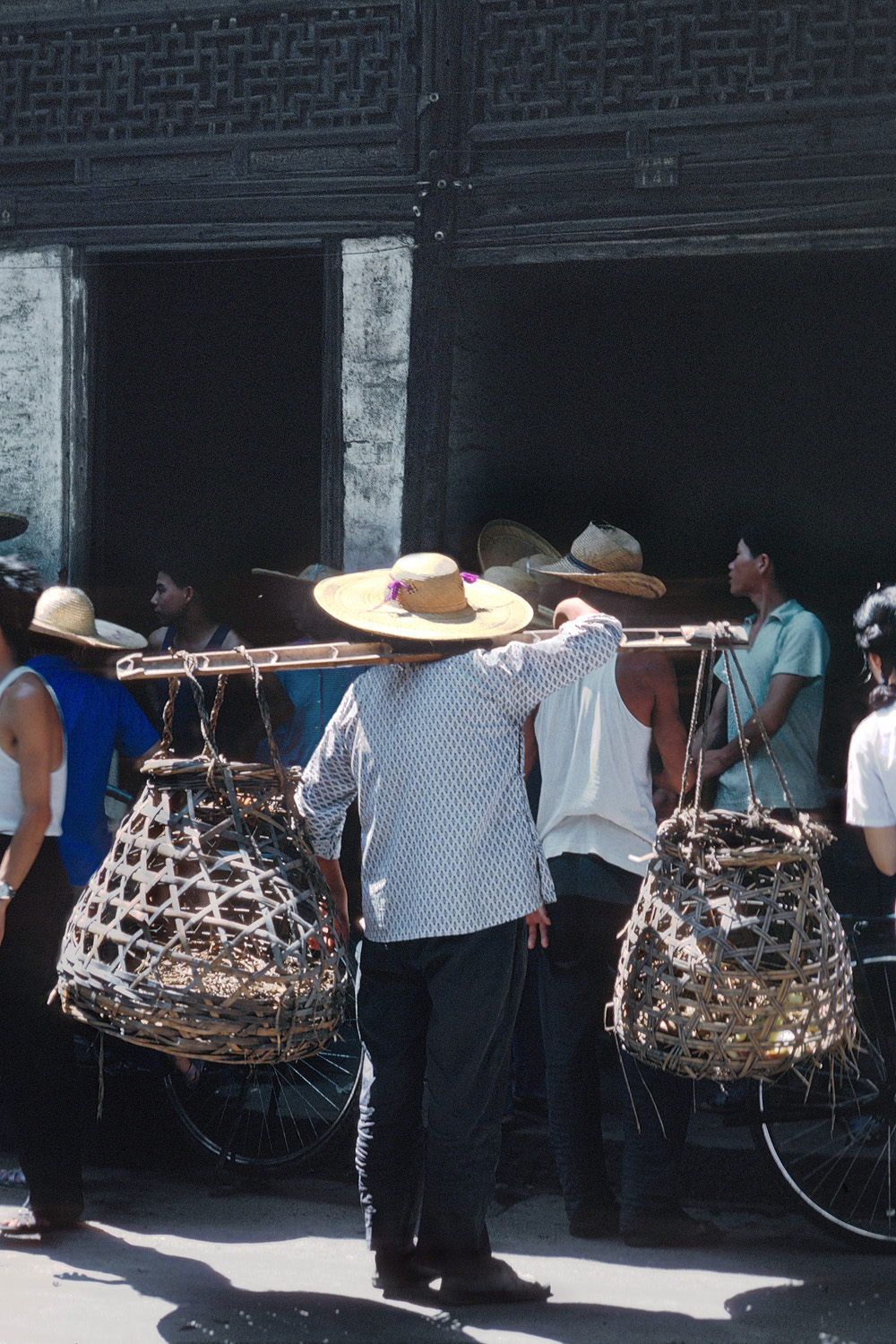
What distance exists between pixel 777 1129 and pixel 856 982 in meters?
0.52

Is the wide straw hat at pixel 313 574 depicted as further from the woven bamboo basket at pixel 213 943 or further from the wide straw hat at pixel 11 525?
the woven bamboo basket at pixel 213 943

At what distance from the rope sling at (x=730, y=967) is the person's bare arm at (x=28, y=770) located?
1812mm

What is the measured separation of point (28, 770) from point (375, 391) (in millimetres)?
2701

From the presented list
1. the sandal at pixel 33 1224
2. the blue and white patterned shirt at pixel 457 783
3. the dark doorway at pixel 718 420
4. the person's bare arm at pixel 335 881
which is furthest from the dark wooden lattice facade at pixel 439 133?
the sandal at pixel 33 1224

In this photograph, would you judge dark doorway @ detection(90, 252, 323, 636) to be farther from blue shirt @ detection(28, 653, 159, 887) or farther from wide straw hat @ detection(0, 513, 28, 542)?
blue shirt @ detection(28, 653, 159, 887)

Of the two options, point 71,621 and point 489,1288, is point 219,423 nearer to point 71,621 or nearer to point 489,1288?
point 71,621

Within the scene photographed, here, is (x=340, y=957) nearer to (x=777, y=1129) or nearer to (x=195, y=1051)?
(x=195, y=1051)

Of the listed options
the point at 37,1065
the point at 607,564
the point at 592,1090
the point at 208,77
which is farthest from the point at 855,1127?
Result: the point at 208,77

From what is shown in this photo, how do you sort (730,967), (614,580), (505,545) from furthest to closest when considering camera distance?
(505,545) < (614,580) < (730,967)

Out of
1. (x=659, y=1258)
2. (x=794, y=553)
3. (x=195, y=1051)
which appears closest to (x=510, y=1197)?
(x=659, y=1258)

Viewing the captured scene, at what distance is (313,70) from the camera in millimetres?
6492

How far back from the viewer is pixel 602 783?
4527mm

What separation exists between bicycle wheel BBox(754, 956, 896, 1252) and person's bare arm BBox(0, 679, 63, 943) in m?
2.35

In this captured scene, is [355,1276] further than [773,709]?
No
